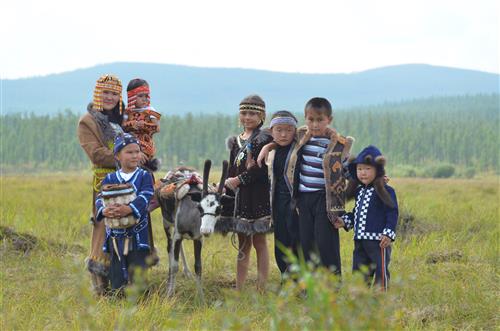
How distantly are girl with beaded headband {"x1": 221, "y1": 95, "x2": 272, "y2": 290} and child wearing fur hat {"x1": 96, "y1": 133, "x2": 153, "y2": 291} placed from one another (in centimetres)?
86

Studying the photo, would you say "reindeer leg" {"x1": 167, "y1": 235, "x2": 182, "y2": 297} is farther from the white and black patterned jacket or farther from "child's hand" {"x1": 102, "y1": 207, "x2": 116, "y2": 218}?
the white and black patterned jacket

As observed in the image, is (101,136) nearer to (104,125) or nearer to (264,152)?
(104,125)

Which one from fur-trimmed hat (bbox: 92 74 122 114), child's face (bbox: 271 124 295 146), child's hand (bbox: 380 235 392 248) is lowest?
child's hand (bbox: 380 235 392 248)

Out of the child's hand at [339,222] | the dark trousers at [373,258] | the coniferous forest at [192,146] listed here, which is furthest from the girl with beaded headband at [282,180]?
the coniferous forest at [192,146]

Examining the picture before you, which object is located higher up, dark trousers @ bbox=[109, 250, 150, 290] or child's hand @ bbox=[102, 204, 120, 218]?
child's hand @ bbox=[102, 204, 120, 218]

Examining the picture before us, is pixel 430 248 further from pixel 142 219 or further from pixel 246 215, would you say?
pixel 142 219

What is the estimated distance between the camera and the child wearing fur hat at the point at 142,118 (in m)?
6.55

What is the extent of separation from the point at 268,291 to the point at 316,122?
247 cm

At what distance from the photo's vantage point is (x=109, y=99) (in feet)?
21.3

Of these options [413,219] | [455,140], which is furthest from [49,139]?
[413,219]

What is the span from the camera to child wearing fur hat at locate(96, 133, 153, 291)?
232 inches

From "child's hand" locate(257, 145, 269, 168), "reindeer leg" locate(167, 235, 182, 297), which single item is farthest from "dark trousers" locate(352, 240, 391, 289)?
"reindeer leg" locate(167, 235, 182, 297)

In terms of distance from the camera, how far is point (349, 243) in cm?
991

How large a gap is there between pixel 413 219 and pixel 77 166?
75.0m
